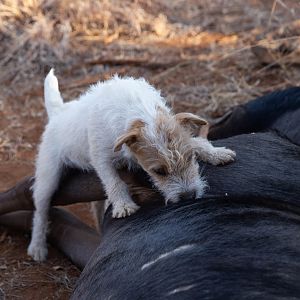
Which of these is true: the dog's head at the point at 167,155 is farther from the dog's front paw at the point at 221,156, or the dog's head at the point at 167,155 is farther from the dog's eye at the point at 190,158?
the dog's front paw at the point at 221,156

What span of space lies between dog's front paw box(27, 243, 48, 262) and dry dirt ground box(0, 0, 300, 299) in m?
0.73

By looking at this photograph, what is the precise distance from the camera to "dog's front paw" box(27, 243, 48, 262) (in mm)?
3719

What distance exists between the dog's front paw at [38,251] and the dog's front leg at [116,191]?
0.86 m

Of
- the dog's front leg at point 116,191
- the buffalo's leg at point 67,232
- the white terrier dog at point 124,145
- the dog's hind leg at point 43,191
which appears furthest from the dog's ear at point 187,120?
the buffalo's leg at point 67,232

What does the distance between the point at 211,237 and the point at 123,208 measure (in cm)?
64

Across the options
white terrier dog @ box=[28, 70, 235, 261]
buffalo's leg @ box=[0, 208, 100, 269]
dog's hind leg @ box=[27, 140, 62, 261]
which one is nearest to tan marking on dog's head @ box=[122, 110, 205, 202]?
white terrier dog @ box=[28, 70, 235, 261]

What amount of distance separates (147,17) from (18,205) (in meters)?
3.73

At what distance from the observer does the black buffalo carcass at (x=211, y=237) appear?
203 centimetres

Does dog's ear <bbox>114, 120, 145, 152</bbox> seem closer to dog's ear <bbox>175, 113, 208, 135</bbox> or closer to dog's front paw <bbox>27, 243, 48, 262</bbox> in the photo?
dog's ear <bbox>175, 113, 208, 135</bbox>

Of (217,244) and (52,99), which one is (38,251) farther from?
(217,244)

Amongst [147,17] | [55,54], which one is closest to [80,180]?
[55,54]

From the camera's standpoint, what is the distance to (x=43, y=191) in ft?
11.8

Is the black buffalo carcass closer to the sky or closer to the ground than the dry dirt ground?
closer to the sky

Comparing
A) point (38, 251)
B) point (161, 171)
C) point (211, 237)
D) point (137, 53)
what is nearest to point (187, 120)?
point (161, 171)
